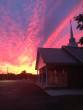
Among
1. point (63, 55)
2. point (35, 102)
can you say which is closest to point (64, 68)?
point (63, 55)

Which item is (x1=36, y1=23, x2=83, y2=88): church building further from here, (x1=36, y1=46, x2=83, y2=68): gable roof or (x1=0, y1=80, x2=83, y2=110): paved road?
(x1=0, y1=80, x2=83, y2=110): paved road

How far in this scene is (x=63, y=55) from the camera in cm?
4059

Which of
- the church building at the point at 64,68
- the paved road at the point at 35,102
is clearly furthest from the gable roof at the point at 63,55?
the paved road at the point at 35,102

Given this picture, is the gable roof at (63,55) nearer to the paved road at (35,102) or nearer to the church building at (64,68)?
the church building at (64,68)

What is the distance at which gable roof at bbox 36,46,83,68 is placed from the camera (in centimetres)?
3719

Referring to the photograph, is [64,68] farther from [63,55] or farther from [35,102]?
[35,102]

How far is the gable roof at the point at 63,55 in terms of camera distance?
3719cm

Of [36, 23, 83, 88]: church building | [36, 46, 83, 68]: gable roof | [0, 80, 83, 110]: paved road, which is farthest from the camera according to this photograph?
[36, 46, 83, 68]: gable roof

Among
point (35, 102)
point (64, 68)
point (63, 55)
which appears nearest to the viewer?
point (35, 102)

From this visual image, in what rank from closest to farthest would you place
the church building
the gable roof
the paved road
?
the paved road
the church building
the gable roof

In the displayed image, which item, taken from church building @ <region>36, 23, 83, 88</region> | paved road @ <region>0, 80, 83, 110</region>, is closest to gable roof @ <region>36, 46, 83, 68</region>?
church building @ <region>36, 23, 83, 88</region>

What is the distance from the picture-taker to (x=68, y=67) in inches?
1505

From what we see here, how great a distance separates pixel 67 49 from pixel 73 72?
17.2 feet

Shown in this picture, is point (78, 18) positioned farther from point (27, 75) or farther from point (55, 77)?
point (27, 75)
